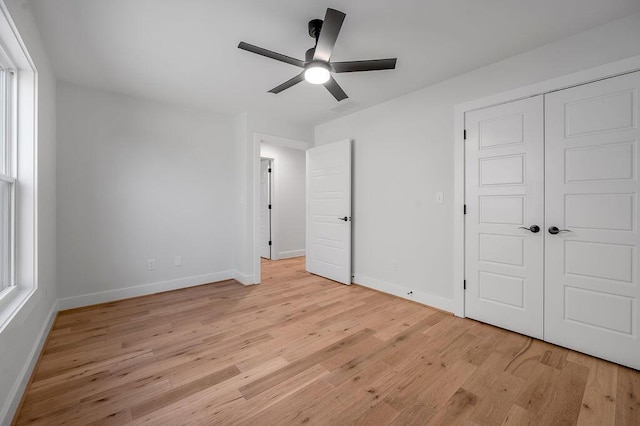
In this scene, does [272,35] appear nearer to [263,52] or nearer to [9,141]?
[263,52]

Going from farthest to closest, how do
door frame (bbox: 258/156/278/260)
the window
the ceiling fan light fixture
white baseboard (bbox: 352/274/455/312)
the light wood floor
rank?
door frame (bbox: 258/156/278/260), white baseboard (bbox: 352/274/455/312), the ceiling fan light fixture, the window, the light wood floor

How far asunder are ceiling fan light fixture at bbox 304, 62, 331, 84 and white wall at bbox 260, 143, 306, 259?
3.74 m

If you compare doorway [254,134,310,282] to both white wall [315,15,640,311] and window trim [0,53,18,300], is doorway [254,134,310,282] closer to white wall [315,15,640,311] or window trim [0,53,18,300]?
white wall [315,15,640,311]

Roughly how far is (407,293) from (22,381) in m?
3.29

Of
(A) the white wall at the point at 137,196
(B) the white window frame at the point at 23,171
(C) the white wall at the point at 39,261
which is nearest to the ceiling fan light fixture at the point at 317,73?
(C) the white wall at the point at 39,261

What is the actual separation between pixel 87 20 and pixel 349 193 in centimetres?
306

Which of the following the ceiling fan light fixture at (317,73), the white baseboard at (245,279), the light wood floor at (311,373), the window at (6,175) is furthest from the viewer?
the white baseboard at (245,279)

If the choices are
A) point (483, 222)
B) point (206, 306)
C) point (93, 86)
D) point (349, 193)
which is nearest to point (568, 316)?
point (483, 222)

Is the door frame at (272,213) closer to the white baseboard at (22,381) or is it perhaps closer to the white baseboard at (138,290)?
the white baseboard at (138,290)

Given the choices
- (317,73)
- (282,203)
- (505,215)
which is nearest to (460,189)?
(505,215)

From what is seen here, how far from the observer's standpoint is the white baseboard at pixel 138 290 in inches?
120

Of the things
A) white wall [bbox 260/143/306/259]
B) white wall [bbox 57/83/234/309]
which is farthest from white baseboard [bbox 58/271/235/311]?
white wall [bbox 260/143/306/259]

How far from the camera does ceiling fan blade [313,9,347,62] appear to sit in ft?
5.25

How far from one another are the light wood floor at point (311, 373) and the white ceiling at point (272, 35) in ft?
8.15
